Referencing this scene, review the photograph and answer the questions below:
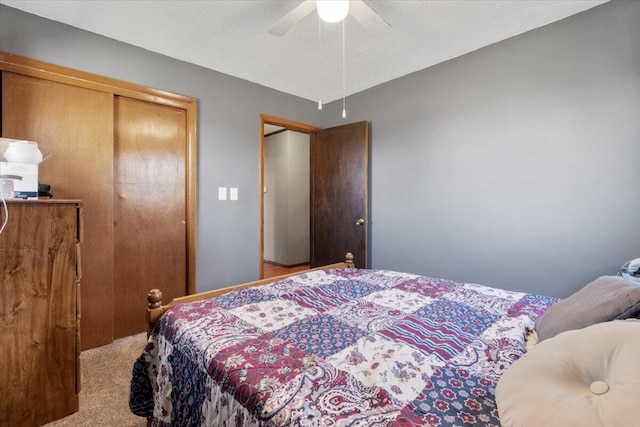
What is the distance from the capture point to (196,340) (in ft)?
3.40

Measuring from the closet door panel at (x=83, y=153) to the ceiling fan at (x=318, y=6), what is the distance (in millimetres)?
1536

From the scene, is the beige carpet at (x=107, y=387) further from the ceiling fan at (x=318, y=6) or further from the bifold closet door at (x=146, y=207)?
the ceiling fan at (x=318, y=6)

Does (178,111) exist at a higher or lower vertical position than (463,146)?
higher

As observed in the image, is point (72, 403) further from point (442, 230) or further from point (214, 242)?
point (442, 230)

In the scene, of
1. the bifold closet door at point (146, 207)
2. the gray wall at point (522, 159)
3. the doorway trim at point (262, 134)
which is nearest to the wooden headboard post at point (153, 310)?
the bifold closet door at point (146, 207)

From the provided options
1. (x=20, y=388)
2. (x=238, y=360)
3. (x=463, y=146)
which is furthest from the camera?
(x=463, y=146)

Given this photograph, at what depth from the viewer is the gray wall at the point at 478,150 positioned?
1.96m

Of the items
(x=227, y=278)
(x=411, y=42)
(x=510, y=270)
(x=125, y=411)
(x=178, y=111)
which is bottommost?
(x=125, y=411)

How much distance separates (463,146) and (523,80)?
2.06ft

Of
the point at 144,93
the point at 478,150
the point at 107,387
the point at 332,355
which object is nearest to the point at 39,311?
the point at 107,387

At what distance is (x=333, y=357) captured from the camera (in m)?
0.91

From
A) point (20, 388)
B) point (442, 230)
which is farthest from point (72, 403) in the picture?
point (442, 230)

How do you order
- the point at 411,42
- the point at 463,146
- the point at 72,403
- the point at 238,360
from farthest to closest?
1. the point at 463,146
2. the point at 411,42
3. the point at 72,403
4. the point at 238,360

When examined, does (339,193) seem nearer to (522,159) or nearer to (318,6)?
(522,159)
